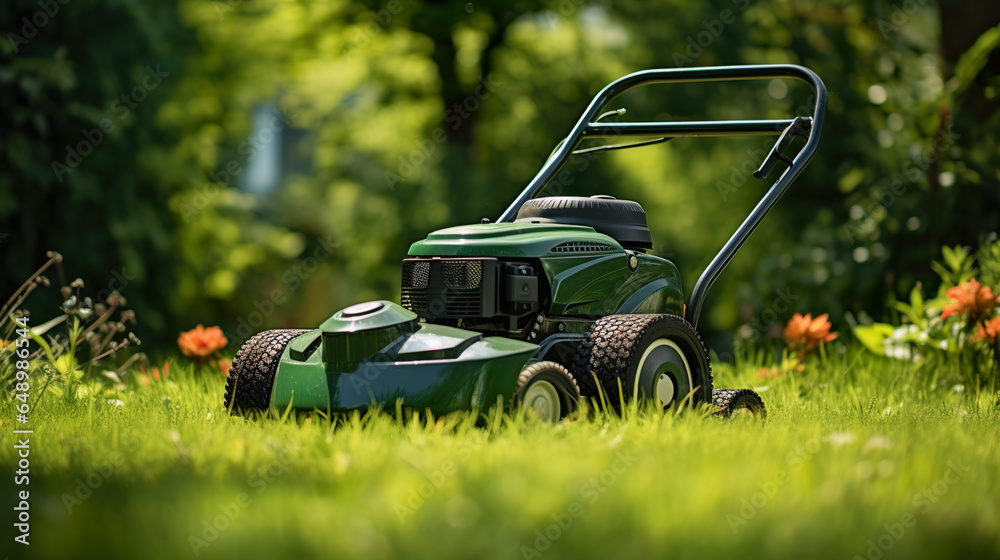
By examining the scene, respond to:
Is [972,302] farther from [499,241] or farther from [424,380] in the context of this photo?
[424,380]

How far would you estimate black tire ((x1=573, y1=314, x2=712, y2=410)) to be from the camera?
3670 mm

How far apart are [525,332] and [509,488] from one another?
5.27ft

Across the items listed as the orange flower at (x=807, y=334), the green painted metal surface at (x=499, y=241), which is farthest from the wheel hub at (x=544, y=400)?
the orange flower at (x=807, y=334)

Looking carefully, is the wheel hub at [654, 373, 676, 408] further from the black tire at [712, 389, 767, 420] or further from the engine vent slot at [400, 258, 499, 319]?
the engine vent slot at [400, 258, 499, 319]

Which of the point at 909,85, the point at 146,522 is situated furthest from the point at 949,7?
the point at 146,522

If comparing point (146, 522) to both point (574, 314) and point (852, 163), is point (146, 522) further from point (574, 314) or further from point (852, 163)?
point (852, 163)

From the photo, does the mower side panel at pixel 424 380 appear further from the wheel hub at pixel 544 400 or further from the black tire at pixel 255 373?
the black tire at pixel 255 373

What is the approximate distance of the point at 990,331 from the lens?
4910 millimetres

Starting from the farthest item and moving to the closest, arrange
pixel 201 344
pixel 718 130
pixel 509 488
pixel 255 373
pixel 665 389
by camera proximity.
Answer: pixel 201 344, pixel 718 130, pixel 255 373, pixel 665 389, pixel 509 488

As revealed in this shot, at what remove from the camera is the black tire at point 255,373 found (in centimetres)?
400

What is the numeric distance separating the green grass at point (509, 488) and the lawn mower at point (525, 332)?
15 centimetres

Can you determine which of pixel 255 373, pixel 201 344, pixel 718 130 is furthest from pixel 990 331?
pixel 201 344

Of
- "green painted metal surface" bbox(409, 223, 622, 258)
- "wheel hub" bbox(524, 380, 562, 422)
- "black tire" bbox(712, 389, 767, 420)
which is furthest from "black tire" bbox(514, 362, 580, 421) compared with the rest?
"black tire" bbox(712, 389, 767, 420)

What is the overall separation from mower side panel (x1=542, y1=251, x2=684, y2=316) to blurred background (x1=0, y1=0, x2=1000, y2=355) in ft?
7.93
